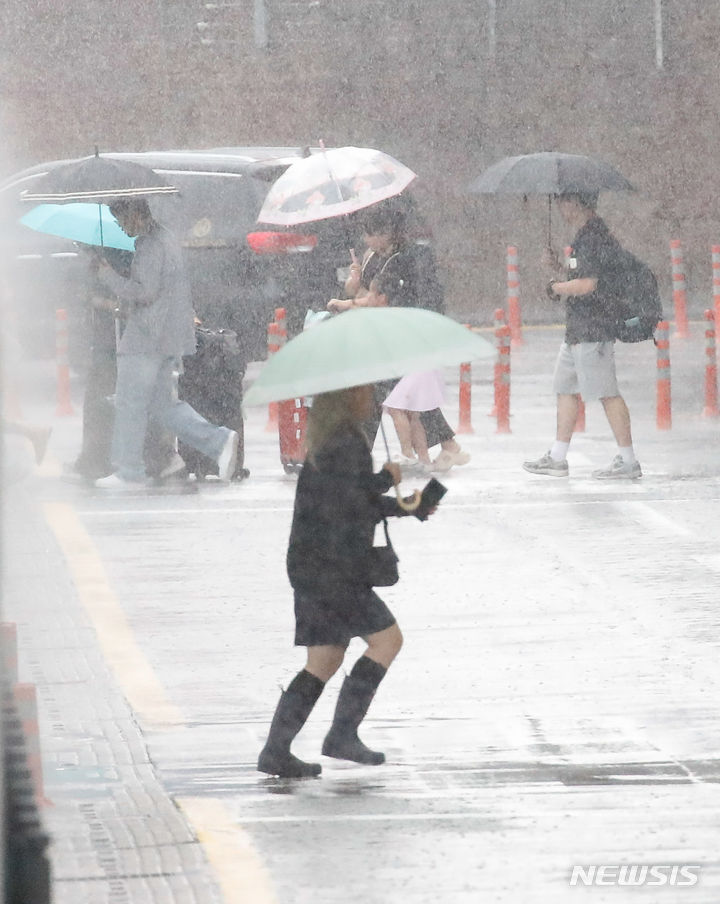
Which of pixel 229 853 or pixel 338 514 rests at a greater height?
pixel 338 514

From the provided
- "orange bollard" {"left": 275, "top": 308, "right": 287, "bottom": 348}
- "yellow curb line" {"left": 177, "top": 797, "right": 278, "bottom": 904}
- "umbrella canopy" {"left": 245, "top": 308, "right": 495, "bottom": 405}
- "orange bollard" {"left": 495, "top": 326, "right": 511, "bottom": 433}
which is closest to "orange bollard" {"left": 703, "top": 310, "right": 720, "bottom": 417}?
"orange bollard" {"left": 495, "top": 326, "right": 511, "bottom": 433}

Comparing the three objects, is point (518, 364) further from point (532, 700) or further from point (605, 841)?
point (605, 841)

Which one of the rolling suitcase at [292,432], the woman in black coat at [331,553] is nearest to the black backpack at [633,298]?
the rolling suitcase at [292,432]

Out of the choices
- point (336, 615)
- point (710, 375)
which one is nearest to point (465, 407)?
point (710, 375)

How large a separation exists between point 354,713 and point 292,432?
669 cm

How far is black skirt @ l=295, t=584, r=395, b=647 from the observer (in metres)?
6.46

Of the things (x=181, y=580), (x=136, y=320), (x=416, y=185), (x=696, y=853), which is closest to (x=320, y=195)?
(x=136, y=320)

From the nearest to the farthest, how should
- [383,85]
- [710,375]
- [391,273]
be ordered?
1. [391,273]
2. [710,375]
3. [383,85]

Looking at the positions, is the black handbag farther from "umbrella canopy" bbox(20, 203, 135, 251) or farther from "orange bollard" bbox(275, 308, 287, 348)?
"orange bollard" bbox(275, 308, 287, 348)

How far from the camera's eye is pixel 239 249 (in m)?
17.8

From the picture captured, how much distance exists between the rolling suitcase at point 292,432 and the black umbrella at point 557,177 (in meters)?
A: 1.93

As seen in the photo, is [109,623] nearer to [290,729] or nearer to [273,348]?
[290,729]

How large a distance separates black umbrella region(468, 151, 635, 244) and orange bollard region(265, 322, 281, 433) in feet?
5.55

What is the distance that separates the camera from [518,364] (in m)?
20.3
